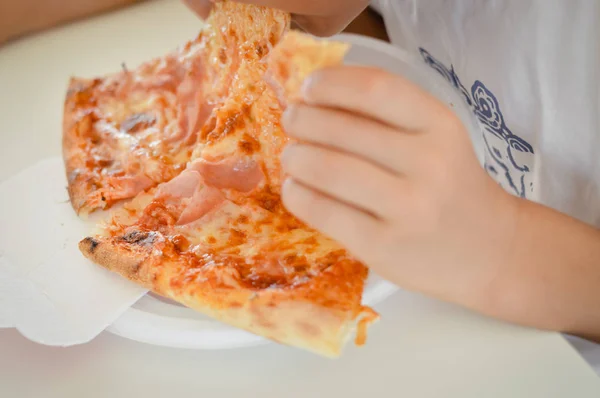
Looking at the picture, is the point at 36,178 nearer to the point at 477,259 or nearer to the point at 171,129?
the point at 171,129

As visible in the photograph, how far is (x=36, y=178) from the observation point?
87 cm

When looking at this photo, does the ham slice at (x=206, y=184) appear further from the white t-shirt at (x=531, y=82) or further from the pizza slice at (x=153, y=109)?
the white t-shirt at (x=531, y=82)

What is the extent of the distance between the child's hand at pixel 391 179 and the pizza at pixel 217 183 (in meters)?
0.08

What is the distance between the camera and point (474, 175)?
0.47m

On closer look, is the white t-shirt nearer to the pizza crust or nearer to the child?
the child

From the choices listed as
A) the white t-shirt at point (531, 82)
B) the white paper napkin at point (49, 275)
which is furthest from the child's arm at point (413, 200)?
the white paper napkin at point (49, 275)

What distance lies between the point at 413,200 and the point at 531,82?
1.33ft

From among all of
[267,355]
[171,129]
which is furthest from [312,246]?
[171,129]

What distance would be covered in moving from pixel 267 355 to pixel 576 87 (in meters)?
0.49

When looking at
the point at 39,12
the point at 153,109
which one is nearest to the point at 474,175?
the point at 153,109

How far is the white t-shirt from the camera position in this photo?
0.66 m

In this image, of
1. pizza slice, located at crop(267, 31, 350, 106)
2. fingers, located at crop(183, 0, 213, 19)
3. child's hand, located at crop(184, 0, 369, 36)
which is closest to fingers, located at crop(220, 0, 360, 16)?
child's hand, located at crop(184, 0, 369, 36)

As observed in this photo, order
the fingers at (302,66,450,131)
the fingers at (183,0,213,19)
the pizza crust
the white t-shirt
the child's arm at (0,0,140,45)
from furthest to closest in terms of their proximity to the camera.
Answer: the child's arm at (0,0,140,45), the fingers at (183,0,213,19), the white t-shirt, the pizza crust, the fingers at (302,66,450,131)

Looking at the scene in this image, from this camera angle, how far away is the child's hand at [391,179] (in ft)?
1.45
